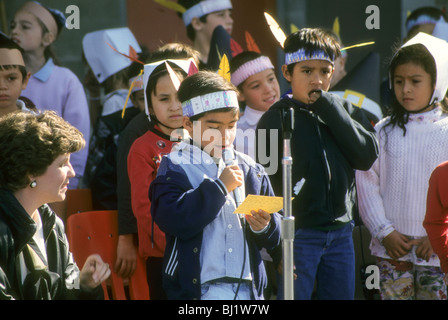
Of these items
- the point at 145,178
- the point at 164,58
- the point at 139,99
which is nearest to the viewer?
the point at 145,178

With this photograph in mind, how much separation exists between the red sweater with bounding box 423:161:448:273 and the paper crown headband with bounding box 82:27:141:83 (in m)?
2.57

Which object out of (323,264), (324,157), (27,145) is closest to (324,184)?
(324,157)

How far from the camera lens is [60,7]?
19.1 feet

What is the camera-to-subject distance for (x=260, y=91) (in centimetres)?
461

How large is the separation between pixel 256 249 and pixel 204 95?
0.74 metres

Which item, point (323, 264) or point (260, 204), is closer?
point (260, 204)

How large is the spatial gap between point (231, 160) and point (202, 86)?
0.38 meters

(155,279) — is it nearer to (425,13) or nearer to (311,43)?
(311,43)

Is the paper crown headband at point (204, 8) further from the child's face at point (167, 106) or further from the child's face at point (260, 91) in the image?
the child's face at point (167, 106)

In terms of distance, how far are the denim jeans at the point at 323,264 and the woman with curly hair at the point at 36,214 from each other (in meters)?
1.13

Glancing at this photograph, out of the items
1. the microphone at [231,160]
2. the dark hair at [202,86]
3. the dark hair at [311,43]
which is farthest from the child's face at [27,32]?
the microphone at [231,160]

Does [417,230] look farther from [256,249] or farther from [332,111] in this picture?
[256,249]

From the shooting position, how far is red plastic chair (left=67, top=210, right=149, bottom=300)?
3.87 meters

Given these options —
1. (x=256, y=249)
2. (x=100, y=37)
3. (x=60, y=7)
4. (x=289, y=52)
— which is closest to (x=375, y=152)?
(x=289, y=52)
